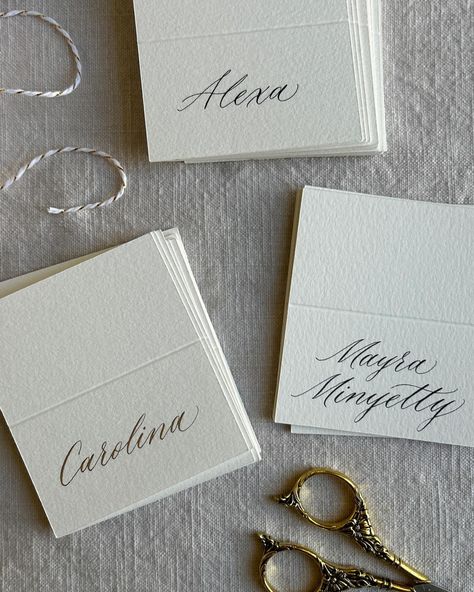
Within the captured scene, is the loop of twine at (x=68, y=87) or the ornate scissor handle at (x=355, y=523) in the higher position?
the loop of twine at (x=68, y=87)

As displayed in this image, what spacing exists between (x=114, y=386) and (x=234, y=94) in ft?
0.78

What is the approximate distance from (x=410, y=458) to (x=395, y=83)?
0.29 metres

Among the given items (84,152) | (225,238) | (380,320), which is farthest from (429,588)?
(84,152)

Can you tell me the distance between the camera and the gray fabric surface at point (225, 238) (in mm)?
544

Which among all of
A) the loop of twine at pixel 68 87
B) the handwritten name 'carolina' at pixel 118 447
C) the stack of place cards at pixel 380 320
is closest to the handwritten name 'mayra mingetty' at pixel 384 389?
the stack of place cards at pixel 380 320

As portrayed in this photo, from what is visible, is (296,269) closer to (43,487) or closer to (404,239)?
(404,239)

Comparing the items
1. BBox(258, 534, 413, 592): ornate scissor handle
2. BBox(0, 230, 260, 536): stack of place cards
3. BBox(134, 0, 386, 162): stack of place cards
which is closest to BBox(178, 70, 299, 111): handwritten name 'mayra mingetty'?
BBox(134, 0, 386, 162): stack of place cards

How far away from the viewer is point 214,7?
1.74 feet

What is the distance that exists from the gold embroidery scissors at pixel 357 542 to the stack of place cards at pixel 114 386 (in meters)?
0.05

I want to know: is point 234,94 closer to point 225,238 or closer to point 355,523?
point 225,238

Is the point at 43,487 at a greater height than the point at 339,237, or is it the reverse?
the point at 339,237

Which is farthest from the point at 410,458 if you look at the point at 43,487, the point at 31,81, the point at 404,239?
the point at 31,81

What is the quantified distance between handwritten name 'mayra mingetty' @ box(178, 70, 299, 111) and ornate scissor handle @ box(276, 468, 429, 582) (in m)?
0.28

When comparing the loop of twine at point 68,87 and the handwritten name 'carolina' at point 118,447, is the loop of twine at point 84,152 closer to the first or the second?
the loop of twine at point 68,87
